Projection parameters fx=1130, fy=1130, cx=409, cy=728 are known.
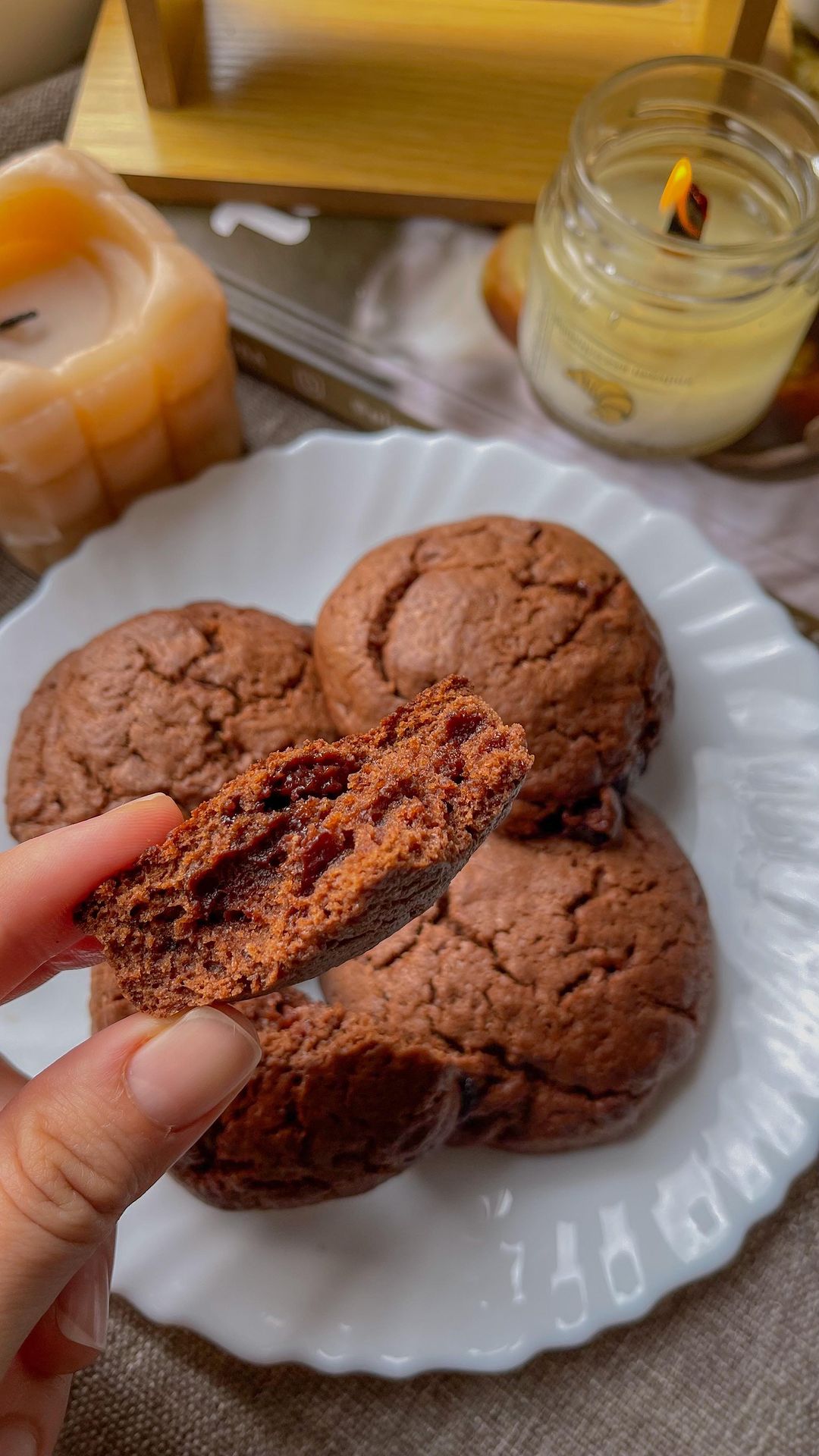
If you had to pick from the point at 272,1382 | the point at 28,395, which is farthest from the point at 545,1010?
the point at 28,395

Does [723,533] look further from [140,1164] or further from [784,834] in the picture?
[140,1164]

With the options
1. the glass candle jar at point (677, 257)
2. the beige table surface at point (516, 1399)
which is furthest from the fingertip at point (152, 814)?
Result: the glass candle jar at point (677, 257)

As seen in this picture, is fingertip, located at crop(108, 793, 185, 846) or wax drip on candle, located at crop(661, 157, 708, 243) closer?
fingertip, located at crop(108, 793, 185, 846)

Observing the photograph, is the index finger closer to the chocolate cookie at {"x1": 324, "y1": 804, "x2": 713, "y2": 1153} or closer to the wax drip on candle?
the chocolate cookie at {"x1": 324, "y1": 804, "x2": 713, "y2": 1153}

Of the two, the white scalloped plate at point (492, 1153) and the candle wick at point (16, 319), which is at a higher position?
the candle wick at point (16, 319)

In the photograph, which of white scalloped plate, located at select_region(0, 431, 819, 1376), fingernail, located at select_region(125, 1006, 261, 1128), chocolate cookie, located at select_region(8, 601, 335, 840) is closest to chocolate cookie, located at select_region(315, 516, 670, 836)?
chocolate cookie, located at select_region(8, 601, 335, 840)

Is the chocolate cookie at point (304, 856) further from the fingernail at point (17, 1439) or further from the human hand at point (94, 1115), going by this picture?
the fingernail at point (17, 1439)
